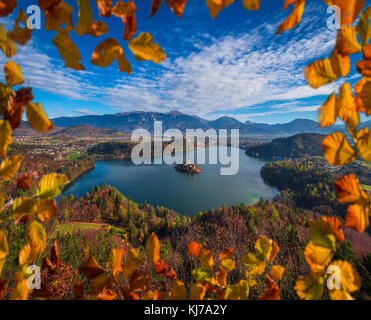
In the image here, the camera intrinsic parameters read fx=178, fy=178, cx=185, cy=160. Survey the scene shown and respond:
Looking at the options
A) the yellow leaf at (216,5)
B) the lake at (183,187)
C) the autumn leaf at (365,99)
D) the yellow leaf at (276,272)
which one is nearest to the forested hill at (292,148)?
the lake at (183,187)

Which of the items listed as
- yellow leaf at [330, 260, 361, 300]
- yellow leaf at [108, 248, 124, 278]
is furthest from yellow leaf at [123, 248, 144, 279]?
yellow leaf at [330, 260, 361, 300]

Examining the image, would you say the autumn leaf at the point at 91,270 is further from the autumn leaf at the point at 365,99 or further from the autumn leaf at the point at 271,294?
the autumn leaf at the point at 365,99

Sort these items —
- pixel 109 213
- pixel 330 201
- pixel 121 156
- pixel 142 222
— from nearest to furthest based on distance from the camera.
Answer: pixel 142 222 → pixel 109 213 → pixel 330 201 → pixel 121 156

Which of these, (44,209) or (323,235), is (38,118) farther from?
(323,235)

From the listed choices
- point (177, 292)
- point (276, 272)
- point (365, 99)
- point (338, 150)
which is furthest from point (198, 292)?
point (365, 99)

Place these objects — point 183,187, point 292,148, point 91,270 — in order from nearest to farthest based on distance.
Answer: point 91,270, point 183,187, point 292,148
